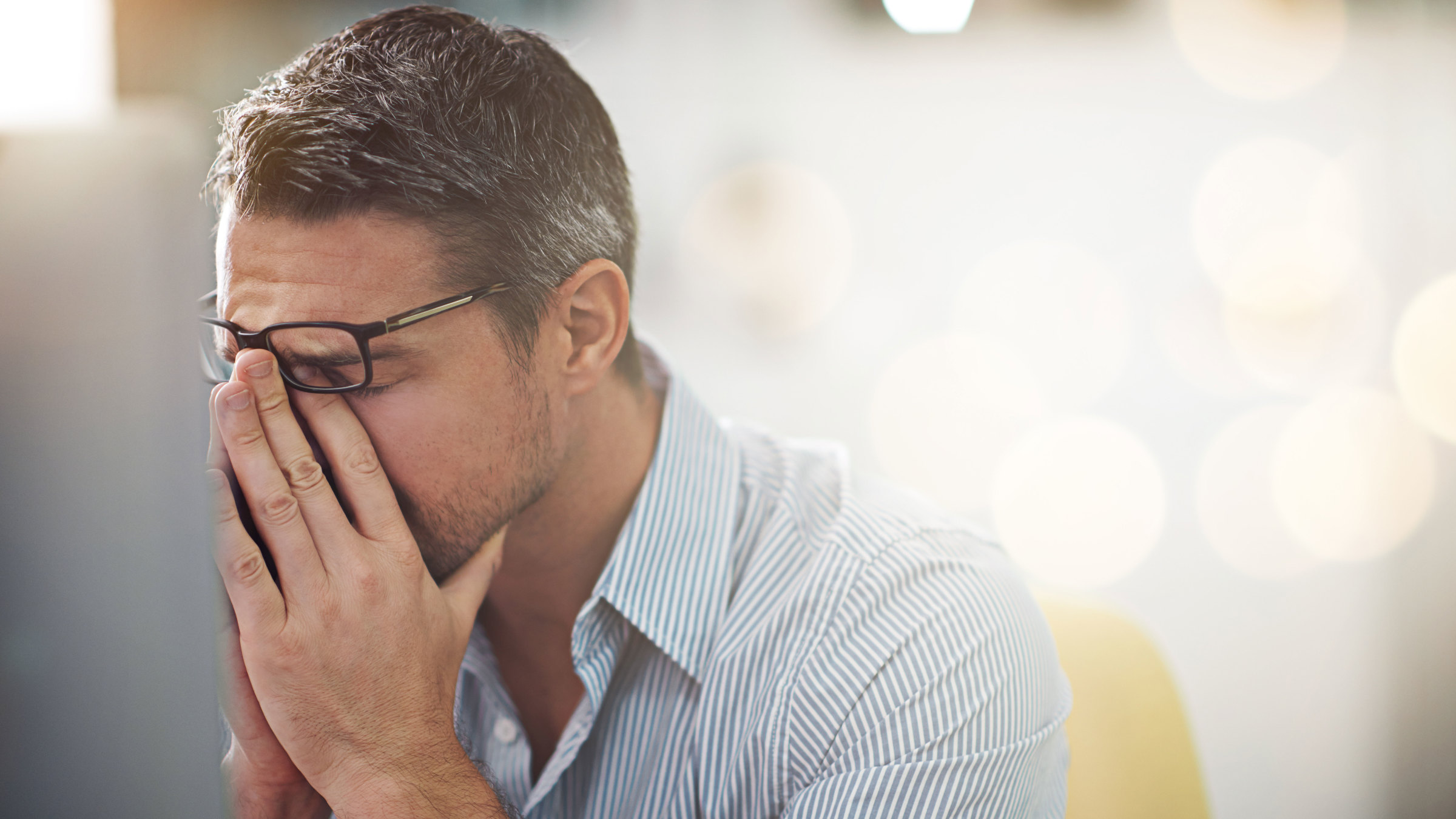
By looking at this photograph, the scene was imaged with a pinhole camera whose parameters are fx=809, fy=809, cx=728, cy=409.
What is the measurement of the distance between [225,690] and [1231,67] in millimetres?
2550

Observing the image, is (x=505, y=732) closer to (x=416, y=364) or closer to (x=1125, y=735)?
(x=416, y=364)

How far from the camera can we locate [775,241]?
229cm

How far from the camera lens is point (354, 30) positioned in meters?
1.06

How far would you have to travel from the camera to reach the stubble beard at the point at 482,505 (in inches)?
39.4

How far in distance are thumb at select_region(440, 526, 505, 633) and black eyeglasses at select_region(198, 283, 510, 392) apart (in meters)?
0.27

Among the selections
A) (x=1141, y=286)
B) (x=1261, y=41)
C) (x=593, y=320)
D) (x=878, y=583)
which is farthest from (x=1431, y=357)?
(x=593, y=320)

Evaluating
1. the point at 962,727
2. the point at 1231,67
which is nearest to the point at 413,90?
the point at 962,727

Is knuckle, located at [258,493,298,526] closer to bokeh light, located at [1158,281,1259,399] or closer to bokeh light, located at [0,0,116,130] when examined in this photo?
bokeh light, located at [0,0,116,130]

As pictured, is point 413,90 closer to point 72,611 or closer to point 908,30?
point 72,611

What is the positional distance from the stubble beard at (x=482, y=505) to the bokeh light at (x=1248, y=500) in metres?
1.87

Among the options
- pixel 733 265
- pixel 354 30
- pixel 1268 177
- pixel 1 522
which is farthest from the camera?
pixel 733 265

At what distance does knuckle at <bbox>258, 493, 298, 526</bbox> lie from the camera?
0.87 meters

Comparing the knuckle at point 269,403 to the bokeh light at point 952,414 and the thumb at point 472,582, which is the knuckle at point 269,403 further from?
the bokeh light at point 952,414

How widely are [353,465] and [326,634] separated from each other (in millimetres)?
188
